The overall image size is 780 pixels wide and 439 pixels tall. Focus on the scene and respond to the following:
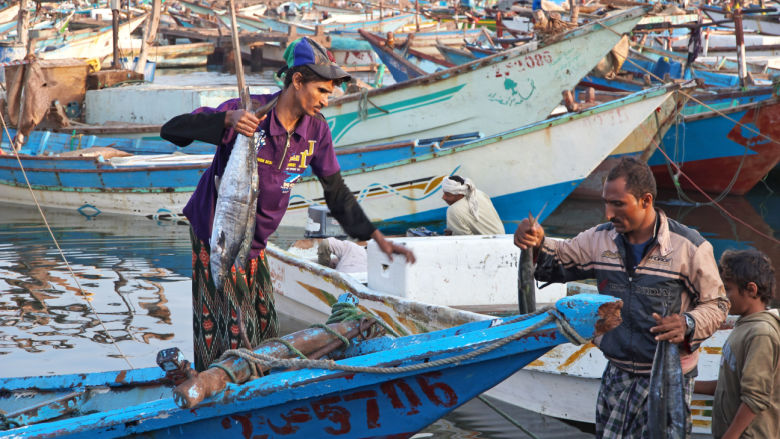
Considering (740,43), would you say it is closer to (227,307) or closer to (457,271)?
(457,271)

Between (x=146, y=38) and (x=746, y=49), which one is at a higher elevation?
(x=146, y=38)

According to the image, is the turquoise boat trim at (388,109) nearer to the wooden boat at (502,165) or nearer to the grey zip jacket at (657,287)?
the wooden boat at (502,165)

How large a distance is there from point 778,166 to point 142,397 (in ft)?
44.6

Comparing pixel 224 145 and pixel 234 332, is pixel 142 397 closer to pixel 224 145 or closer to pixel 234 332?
pixel 234 332

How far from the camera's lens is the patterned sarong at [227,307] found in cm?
359

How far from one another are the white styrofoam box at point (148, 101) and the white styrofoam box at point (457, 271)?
8.79 meters

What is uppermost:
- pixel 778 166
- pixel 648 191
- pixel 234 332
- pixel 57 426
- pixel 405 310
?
pixel 648 191

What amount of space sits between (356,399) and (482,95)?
9.30m

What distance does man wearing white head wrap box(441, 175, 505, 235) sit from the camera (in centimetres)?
744

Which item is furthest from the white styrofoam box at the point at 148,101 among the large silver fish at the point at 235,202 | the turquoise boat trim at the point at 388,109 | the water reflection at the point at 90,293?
the large silver fish at the point at 235,202

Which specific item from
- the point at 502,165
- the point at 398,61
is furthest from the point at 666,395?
the point at 398,61

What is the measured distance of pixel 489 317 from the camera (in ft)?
17.3

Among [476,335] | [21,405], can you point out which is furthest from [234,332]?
[21,405]

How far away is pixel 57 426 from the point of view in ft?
11.3
